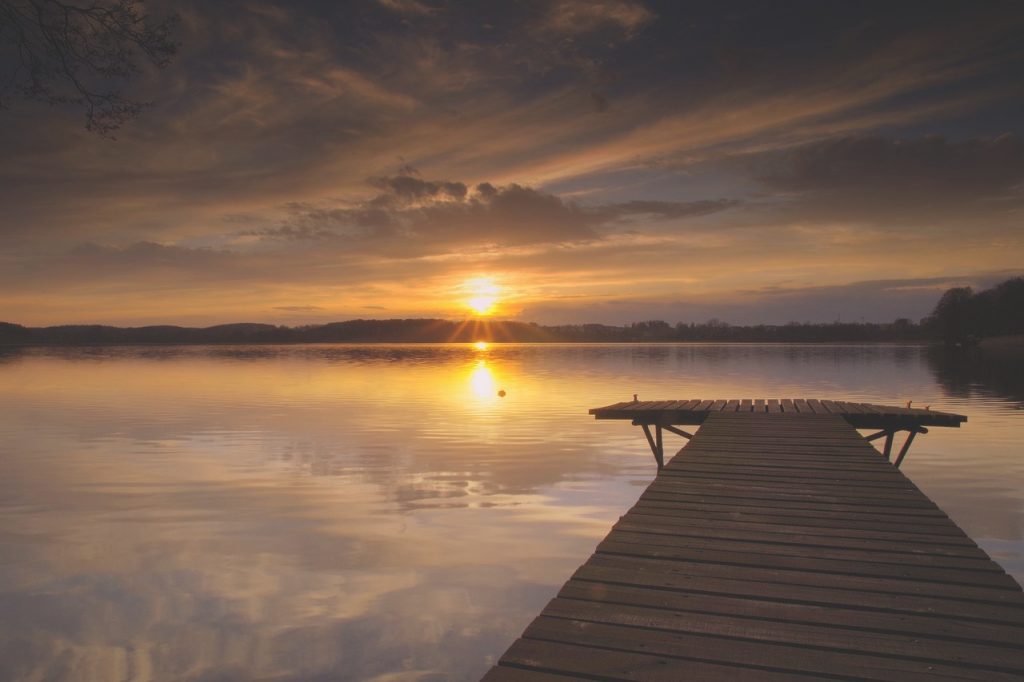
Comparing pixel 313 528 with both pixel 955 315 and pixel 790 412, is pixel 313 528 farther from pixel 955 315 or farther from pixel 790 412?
pixel 955 315

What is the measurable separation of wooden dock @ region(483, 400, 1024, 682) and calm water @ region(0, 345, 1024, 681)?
2770mm

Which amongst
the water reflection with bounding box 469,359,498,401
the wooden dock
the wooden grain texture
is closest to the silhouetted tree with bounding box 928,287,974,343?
the water reflection with bounding box 469,359,498,401

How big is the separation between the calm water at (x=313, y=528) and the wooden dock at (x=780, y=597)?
277 centimetres

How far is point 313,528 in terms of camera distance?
40.0 ft

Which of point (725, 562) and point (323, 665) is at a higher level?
point (725, 562)

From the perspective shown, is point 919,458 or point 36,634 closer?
point 36,634

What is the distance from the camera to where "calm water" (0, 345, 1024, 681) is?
7676 millimetres

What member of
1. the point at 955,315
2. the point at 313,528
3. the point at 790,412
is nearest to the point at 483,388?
the point at 790,412

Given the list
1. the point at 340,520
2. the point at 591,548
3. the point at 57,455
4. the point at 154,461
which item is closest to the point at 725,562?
the point at 591,548

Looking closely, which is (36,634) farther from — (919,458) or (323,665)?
(919,458)

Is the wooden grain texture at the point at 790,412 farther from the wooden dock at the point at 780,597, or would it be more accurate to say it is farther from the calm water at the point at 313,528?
the wooden dock at the point at 780,597

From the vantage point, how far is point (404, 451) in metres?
21.1

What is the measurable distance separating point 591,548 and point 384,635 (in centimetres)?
414

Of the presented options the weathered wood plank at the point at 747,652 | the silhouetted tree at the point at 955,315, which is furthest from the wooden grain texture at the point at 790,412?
the silhouetted tree at the point at 955,315
